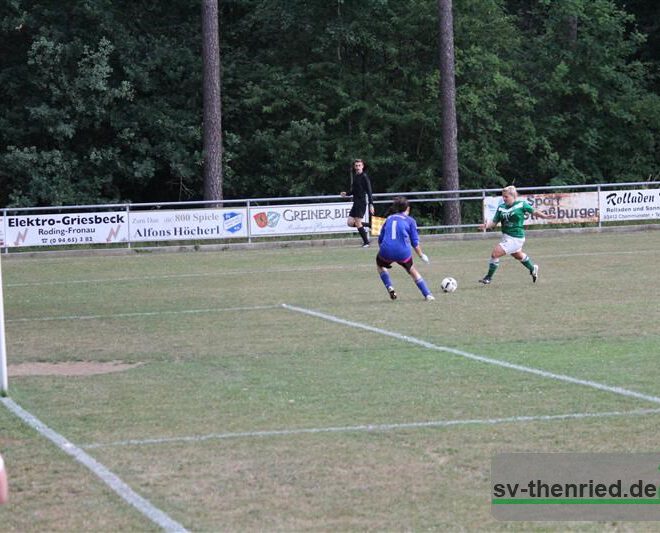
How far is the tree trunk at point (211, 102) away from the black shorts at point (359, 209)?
9657mm

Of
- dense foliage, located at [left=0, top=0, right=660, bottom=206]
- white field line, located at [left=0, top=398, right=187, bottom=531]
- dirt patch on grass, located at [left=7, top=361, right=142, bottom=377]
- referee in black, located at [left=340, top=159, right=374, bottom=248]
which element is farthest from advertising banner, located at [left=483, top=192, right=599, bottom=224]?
white field line, located at [left=0, top=398, right=187, bottom=531]

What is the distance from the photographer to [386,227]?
18000 mm

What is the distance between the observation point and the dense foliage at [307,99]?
134 feet

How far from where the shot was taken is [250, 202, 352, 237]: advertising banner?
33.8 m

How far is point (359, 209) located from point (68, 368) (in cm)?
1771

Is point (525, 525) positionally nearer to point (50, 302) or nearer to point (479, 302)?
point (479, 302)

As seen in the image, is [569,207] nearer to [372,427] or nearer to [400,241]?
[400,241]

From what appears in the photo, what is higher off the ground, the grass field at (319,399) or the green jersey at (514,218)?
the green jersey at (514,218)

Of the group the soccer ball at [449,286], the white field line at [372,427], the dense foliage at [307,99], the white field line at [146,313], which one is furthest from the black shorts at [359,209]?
the white field line at [372,427]

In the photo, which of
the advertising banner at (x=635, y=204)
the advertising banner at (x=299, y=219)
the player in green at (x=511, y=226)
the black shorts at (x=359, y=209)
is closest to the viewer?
the player in green at (x=511, y=226)

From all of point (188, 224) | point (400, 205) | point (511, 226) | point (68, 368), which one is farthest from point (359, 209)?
point (68, 368)

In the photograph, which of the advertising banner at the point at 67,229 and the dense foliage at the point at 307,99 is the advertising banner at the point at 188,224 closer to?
the advertising banner at the point at 67,229

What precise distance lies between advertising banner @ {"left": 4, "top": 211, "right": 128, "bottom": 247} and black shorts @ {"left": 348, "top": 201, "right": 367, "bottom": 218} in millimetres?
6754

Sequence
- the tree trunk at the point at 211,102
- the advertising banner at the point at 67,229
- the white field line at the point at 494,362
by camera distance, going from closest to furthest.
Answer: the white field line at the point at 494,362, the advertising banner at the point at 67,229, the tree trunk at the point at 211,102
